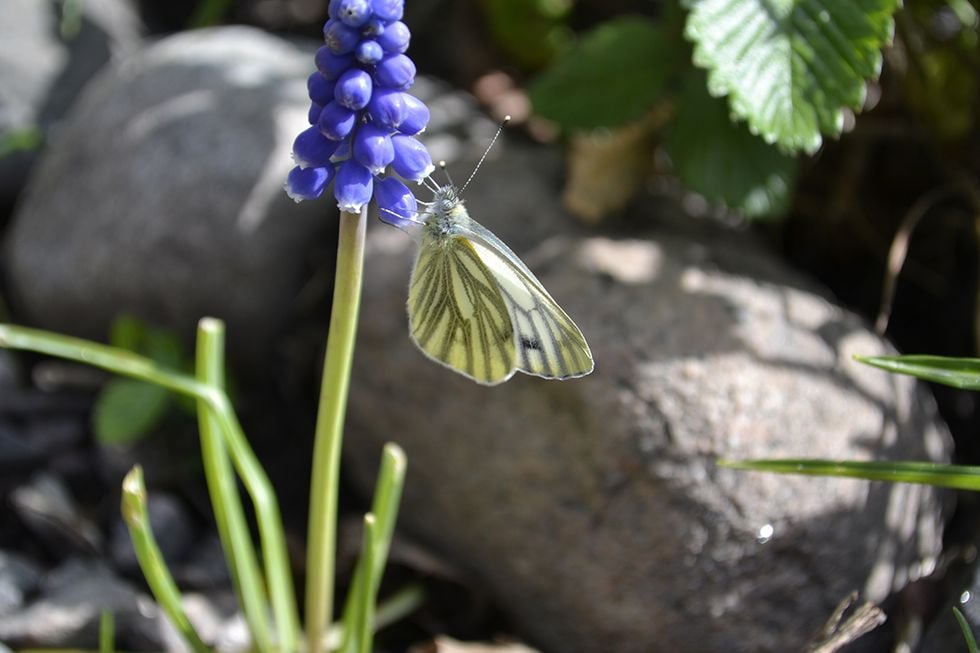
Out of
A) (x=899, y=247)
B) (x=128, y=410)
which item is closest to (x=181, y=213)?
(x=128, y=410)

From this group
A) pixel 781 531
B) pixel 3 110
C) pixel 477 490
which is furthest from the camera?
pixel 3 110

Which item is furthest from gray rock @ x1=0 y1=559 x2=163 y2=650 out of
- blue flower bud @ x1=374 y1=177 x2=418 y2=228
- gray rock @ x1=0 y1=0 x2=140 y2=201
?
gray rock @ x1=0 y1=0 x2=140 y2=201

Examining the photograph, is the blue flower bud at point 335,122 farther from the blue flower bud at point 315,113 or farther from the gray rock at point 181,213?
the gray rock at point 181,213

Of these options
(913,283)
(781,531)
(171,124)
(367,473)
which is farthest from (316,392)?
(913,283)

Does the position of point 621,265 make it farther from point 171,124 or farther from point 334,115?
point 171,124

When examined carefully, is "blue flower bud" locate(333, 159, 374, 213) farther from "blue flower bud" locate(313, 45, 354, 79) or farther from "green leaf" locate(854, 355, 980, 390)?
"green leaf" locate(854, 355, 980, 390)

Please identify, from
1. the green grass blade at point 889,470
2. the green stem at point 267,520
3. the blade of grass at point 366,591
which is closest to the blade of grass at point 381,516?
the blade of grass at point 366,591
